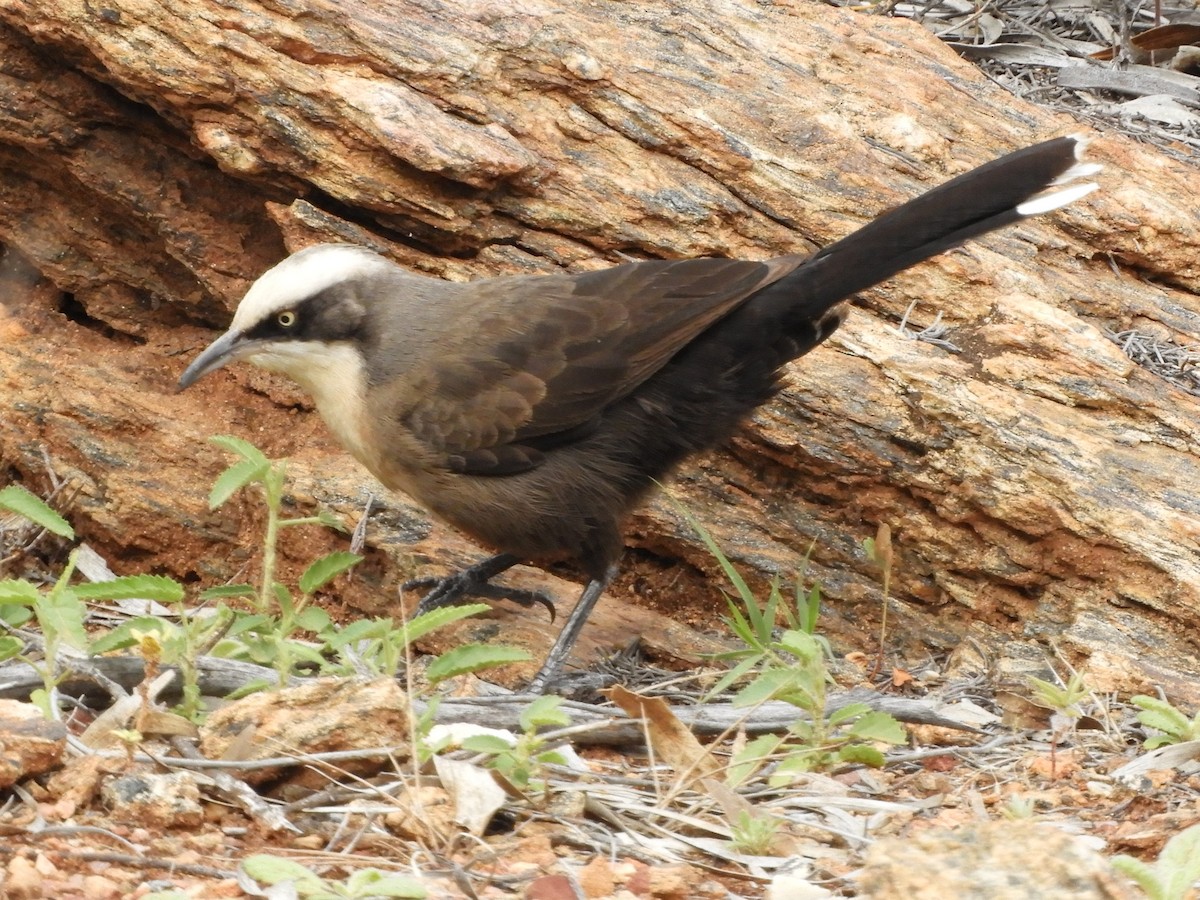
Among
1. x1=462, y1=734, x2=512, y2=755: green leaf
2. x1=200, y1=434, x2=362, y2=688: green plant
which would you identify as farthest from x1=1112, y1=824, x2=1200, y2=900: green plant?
x1=200, y1=434, x2=362, y2=688: green plant

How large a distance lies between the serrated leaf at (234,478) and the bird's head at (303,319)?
0.84 meters

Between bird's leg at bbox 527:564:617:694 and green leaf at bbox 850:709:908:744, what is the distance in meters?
1.37

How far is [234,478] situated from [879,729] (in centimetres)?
214

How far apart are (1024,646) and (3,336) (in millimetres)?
4607

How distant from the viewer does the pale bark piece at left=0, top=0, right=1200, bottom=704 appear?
5.62 meters

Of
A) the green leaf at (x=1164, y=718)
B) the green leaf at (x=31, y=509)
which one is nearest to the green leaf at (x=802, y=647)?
the green leaf at (x=1164, y=718)

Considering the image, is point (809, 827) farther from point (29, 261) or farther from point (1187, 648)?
point (29, 261)

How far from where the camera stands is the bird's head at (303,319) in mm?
5332

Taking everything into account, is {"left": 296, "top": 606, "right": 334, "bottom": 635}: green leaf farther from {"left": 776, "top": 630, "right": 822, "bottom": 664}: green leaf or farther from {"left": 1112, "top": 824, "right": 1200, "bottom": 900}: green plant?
{"left": 1112, "top": 824, "right": 1200, "bottom": 900}: green plant

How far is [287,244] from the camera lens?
20.1ft

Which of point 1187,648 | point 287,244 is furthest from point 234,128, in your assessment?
point 1187,648

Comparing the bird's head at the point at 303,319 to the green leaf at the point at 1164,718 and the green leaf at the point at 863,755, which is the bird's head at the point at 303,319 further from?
the green leaf at the point at 1164,718

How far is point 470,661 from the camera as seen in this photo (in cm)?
400

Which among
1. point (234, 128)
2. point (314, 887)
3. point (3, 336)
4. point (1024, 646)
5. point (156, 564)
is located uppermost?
point (234, 128)
